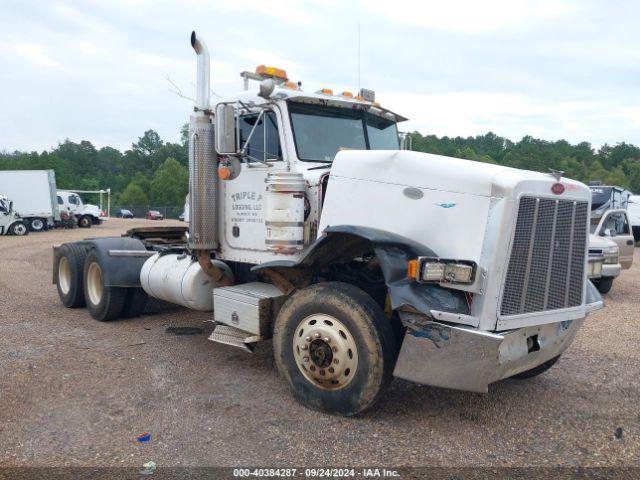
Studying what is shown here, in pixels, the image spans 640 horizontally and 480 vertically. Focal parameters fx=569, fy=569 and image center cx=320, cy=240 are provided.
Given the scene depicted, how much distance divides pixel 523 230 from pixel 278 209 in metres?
2.12

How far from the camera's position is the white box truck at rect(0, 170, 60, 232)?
29641 millimetres

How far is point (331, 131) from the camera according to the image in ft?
19.2

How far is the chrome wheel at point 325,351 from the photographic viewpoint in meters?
4.37

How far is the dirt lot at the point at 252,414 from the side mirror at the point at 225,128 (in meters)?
2.22

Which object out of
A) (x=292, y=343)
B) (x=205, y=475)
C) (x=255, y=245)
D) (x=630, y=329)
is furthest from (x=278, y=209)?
(x=630, y=329)

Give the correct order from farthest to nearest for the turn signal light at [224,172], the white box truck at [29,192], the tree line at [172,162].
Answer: the tree line at [172,162]
the white box truck at [29,192]
the turn signal light at [224,172]

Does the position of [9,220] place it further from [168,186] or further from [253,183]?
[168,186]

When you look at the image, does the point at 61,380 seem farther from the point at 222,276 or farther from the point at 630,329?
the point at 630,329

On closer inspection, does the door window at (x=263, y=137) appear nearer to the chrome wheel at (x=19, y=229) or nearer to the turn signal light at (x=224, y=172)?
the turn signal light at (x=224, y=172)

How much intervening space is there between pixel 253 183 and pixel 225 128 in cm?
68

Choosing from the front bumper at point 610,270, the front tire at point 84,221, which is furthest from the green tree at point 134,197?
the front bumper at point 610,270

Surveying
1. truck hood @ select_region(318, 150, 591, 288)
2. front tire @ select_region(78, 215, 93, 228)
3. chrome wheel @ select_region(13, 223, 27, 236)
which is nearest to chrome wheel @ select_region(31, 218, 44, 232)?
chrome wheel @ select_region(13, 223, 27, 236)

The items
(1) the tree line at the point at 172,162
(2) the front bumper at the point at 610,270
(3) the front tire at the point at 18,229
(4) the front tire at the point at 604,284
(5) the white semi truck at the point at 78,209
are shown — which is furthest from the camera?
(1) the tree line at the point at 172,162

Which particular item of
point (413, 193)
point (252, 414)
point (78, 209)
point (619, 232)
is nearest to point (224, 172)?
point (413, 193)
